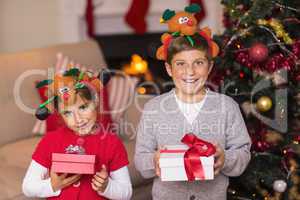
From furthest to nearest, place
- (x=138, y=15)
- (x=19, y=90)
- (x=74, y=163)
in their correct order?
1. (x=138, y=15)
2. (x=19, y=90)
3. (x=74, y=163)

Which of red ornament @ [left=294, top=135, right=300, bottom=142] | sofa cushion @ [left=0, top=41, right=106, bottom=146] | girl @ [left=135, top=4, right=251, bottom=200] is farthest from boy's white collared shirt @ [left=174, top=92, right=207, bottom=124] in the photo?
sofa cushion @ [left=0, top=41, right=106, bottom=146]

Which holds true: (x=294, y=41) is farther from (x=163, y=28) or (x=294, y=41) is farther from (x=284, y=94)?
(x=163, y=28)

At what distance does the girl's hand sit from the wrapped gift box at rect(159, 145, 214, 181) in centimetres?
30

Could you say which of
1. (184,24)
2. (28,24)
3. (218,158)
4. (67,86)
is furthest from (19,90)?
(28,24)

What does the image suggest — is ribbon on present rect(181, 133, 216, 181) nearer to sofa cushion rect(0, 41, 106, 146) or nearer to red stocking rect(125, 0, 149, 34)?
sofa cushion rect(0, 41, 106, 146)

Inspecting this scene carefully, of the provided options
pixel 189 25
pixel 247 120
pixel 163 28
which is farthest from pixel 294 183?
pixel 163 28

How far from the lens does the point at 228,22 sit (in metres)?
2.74

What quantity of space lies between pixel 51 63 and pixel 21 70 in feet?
0.61

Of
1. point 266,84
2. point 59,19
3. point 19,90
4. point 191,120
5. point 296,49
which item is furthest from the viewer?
point 59,19

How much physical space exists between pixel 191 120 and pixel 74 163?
429mm

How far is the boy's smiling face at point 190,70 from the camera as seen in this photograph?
5.96 ft

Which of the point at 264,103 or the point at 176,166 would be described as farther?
the point at 264,103

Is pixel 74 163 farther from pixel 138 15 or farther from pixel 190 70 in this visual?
pixel 138 15

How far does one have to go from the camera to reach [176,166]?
68.9 inches
